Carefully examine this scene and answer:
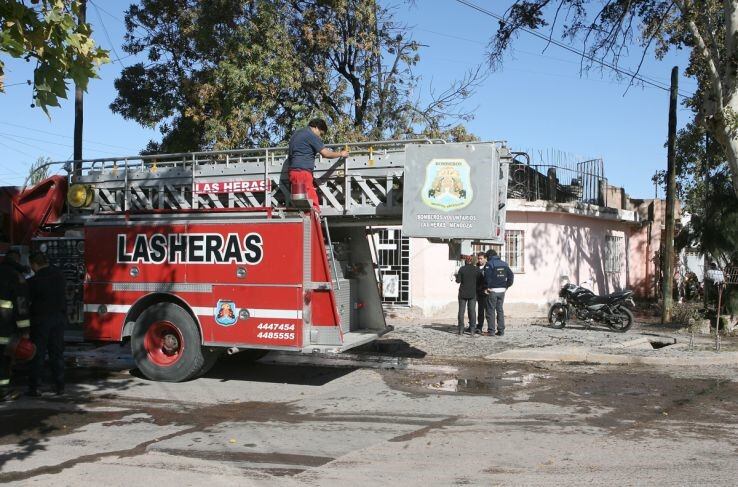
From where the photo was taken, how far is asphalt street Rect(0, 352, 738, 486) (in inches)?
222

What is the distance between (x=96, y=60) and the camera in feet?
19.4

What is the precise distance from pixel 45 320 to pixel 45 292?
355mm

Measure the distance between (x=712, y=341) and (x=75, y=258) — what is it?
11.9 meters

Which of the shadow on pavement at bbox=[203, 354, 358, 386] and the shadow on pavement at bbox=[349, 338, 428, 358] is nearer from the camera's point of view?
the shadow on pavement at bbox=[203, 354, 358, 386]

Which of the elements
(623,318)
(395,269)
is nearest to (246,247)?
(395,269)

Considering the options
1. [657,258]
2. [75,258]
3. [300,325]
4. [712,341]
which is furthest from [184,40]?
[657,258]

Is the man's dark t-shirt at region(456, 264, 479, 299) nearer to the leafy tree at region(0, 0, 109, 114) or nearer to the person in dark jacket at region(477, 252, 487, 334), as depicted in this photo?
the person in dark jacket at region(477, 252, 487, 334)

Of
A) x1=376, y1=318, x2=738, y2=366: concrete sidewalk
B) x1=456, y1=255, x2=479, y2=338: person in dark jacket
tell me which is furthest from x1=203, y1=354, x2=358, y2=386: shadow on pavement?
x1=456, y1=255, x2=479, y2=338: person in dark jacket

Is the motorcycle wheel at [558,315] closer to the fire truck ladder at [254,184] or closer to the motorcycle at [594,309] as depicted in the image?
the motorcycle at [594,309]

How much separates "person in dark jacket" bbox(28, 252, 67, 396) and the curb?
21.8 ft

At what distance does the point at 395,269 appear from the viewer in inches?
707

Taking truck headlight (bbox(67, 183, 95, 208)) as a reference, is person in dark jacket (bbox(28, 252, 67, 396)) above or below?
below

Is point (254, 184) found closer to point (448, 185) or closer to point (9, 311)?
point (448, 185)

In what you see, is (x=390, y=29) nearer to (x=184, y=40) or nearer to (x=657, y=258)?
(x=184, y=40)
